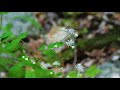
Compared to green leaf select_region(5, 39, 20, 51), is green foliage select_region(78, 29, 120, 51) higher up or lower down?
higher up

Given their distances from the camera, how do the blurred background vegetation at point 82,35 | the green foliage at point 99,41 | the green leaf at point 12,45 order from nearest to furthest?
the green leaf at point 12,45, the blurred background vegetation at point 82,35, the green foliage at point 99,41

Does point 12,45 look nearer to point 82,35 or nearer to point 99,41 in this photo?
point 99,41

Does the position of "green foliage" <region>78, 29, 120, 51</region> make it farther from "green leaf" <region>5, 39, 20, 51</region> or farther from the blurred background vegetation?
"green leaf" <region>5, 39, 20, 51</region>

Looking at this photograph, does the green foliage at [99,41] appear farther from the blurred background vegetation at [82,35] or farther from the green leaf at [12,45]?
the green leaf at [12,45]

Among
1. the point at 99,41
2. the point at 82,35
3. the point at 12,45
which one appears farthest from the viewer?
the point at 82,35

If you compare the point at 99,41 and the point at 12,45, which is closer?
the point at 12,45

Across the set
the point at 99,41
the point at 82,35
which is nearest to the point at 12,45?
the point at 99,41

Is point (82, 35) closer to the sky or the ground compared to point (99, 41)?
closer to the sky

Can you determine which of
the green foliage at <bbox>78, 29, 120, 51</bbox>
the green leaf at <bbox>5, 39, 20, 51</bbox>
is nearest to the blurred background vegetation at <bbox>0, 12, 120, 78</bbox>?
the green foliage at <bbox>78, 29, 120, 51</bbox>

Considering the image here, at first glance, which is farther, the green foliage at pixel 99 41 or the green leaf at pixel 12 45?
the green foliage at pixel 99 41

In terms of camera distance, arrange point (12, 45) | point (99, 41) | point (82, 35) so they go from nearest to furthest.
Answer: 1. point (12, 45)
2. point (99, 41)
3. point (82, 35)

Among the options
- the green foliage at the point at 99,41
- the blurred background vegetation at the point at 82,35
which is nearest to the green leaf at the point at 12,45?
the blurred background vegetation at the point at 82,35
